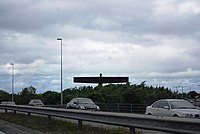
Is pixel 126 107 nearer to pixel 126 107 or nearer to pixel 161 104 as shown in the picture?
pixel 126 107

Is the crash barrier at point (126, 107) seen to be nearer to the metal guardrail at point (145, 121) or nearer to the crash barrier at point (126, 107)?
the crash barrier at point (126, 107)

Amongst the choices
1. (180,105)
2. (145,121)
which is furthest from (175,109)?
(145,121)

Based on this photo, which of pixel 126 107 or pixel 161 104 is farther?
pixel 126 107

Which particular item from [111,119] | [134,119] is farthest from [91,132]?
[134,119]

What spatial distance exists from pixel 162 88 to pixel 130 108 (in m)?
21.0

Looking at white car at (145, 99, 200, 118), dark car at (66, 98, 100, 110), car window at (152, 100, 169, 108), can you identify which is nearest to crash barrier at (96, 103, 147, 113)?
dark car at (66, 98, 100, 110)

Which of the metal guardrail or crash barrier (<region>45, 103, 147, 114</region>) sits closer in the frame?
the metal guardrail

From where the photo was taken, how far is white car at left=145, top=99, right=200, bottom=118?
64.3 feet

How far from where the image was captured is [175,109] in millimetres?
20438

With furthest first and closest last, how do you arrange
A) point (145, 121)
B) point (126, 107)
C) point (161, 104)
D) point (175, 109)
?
point (126, 107) < point (161, 104) < point (175, 109) < point (145, 121)

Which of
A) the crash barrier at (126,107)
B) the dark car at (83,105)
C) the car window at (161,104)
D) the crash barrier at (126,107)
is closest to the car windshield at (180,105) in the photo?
the car window at (161,104)

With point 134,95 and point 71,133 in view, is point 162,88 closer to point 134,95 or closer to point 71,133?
point 134,95

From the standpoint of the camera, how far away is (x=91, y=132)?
623 inches

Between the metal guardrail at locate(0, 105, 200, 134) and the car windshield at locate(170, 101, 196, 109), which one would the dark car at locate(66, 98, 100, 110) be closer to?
the car windshield at locate(170, 101, 196, 109)
